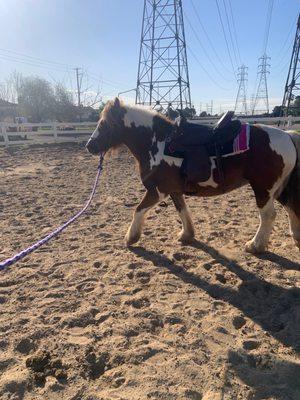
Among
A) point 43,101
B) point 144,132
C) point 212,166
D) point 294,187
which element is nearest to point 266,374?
point 294,187

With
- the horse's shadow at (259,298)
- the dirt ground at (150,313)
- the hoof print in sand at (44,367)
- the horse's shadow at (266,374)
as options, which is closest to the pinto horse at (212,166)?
A: the dirt ground at (150,313)

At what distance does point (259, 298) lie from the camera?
3.81 metres

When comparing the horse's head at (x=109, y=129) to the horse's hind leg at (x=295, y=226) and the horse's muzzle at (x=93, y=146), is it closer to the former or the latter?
the horse's muzzle at (x=93, y=146)

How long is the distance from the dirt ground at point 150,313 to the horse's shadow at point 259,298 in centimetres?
1

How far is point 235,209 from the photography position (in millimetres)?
6914

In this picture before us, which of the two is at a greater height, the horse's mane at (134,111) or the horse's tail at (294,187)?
the horse's mane at (134,111)

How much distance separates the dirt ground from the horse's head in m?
1.32

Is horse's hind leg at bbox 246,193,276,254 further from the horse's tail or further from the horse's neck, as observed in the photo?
the horse's neck

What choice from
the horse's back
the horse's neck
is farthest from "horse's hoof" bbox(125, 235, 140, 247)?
the horse's back

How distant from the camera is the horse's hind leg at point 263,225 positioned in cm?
468

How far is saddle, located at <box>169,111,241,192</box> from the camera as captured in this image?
457cm

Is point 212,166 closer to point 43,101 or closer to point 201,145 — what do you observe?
point 201,145

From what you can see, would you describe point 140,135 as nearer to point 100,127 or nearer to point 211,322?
point 100,127

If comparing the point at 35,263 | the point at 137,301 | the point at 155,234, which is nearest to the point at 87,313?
the point at 137,301
